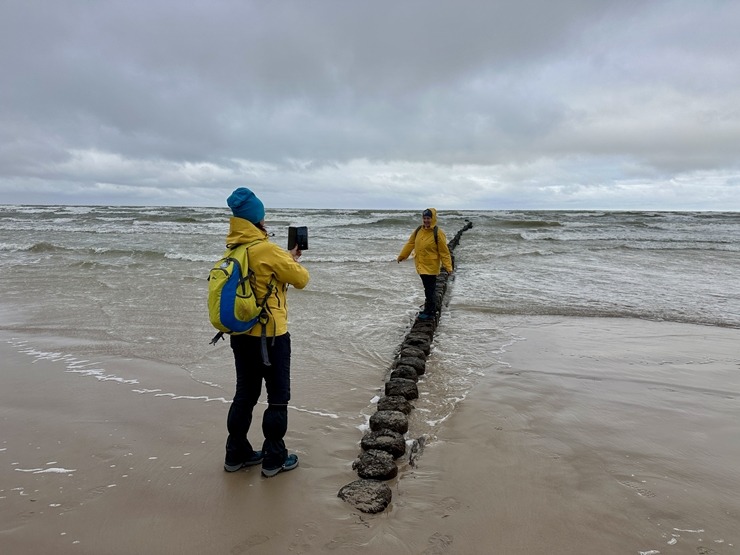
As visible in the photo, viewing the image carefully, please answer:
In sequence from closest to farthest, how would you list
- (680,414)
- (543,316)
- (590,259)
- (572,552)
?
(572,552), (680,414), (543,316), (590,259)

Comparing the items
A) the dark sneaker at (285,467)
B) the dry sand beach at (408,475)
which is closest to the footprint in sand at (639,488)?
the dry sand beach at (408,475)

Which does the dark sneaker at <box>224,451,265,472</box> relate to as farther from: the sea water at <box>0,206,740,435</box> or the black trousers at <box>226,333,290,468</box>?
the sea water at <box>0,206,740,435</box>

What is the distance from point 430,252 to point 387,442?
4314 millimetres

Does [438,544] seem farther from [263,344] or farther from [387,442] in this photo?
[263,344]

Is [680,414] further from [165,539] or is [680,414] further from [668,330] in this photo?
[165,539]

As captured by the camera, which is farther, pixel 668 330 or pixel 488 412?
pixel 668 330

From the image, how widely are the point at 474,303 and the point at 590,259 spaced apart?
10.6 meters

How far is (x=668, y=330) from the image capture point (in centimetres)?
781

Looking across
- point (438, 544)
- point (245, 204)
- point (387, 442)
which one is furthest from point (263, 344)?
point (438, 544)

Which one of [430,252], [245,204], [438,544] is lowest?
[438,544]

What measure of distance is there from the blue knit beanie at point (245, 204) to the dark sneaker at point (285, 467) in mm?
1730

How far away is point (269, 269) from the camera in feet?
10.4

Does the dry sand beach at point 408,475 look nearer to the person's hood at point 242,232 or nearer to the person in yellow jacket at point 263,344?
the person in yellow jacket at point 263,344

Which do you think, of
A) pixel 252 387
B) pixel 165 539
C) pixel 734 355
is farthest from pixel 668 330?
pixel 165 539
